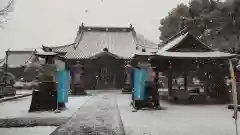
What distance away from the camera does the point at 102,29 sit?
36875 mm

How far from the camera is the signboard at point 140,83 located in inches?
456

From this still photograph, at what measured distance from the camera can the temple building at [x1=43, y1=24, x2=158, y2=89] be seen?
2983 cm

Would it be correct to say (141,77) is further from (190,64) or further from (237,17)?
(237,17)

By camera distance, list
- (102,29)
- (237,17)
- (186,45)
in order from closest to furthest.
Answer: (186,45) → (237,17) → (102,29)

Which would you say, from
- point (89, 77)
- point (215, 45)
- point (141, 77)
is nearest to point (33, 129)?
point (141, 77)

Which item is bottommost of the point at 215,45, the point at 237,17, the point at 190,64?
the point at 190,64

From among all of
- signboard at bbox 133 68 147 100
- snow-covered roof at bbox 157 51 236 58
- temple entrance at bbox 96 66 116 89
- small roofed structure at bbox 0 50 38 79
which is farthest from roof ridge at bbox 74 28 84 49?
signboard at bbox 133 68 147 100

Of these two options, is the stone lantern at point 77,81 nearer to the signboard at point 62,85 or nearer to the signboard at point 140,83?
the signboard at point 62,85

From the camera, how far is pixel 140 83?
1166 centimetres

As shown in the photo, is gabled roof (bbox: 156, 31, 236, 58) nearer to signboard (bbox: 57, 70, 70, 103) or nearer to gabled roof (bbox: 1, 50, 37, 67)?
signboard (bbox: 57, 70, 70, 103)

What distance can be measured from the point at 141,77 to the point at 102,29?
1038 inches

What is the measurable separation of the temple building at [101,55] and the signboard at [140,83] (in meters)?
15.7

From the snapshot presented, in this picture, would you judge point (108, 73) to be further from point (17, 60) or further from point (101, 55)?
point (17, 60)

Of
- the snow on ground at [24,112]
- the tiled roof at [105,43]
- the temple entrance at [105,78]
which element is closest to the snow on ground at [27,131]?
the snow on ground at [24,112]
